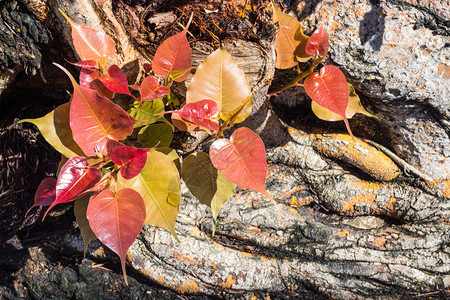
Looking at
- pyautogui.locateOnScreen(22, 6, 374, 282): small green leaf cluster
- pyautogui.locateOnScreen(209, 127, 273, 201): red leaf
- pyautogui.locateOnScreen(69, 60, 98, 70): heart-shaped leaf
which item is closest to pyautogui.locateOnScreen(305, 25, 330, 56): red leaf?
pyautogui.locateOnScreen(22, 6, 374, 282): small green leaf cluster

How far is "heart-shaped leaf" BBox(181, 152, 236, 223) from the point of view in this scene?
1166 millimetres

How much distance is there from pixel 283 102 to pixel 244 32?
0.66 m

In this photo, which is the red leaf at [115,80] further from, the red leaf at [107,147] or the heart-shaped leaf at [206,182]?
the heart-shaped leaf at [206,182]

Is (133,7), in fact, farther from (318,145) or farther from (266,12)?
(318,145)

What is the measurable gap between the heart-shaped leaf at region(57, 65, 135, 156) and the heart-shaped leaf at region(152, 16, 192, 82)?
0.78ft

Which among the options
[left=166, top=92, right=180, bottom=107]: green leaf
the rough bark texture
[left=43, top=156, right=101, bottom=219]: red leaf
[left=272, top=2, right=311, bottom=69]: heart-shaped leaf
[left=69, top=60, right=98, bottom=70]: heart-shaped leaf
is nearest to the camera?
[left=43, top=156, right=101, bottom=219]: red leaf

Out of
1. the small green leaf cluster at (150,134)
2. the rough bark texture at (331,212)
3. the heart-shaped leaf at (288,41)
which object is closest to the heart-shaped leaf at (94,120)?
the small green leaf cluster at (150,134)

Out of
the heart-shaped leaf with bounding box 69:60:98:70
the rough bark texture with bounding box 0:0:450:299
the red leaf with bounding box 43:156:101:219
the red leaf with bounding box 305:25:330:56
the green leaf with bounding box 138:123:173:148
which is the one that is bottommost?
the rough bark texture with bounding box 0:0:450:299

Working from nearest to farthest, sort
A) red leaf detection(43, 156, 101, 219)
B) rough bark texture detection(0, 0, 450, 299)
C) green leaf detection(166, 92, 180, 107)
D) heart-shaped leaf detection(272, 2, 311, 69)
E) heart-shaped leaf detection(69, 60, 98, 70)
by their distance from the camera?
red leaf detection(43, 156, 101, 219)
heart-shaped leaf detection(69, 60, 98, 70)
heart-shaped leaf detection(272, 2, 311, 69)
green leaf detection(166, 92, 180, 107)
rough bark texture detection(0, 0, 450, 299)

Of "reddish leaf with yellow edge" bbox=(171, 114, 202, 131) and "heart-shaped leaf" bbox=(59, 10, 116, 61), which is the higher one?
"heart-shaped leaf" bbox=(59, 10, 116, 61)

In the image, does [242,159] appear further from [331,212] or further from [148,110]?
[331,212]

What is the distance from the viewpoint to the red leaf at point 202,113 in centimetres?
98

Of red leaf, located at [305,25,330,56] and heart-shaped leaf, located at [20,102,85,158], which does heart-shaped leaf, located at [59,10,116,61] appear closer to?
heart-shaped leaf, located at [20,102,85,158]

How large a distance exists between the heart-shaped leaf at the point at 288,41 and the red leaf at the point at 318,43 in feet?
0.14
